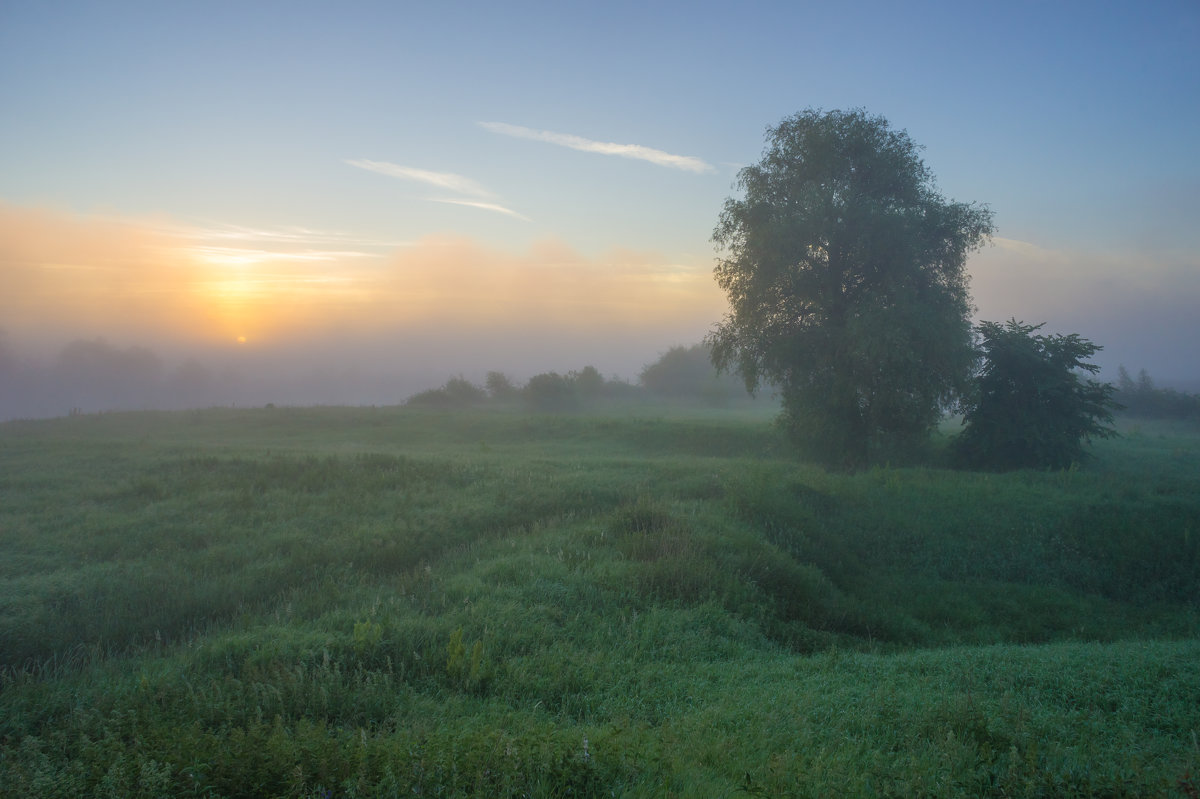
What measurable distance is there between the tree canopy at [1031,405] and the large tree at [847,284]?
74.7 inches

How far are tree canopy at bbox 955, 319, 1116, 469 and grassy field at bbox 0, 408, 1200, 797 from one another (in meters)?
3.34

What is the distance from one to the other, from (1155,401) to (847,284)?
35085 millimetres

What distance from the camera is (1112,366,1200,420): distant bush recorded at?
4028cm

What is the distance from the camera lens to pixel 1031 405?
2211 cm

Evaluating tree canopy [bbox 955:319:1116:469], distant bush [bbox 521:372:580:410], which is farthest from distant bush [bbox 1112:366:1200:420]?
distant bush [bbox 521:372:580:410]

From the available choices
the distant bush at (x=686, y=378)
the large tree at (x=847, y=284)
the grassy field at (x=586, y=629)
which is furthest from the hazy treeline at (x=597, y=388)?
the grassy field at (x=586, y=629)

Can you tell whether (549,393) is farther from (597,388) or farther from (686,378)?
(686,378)

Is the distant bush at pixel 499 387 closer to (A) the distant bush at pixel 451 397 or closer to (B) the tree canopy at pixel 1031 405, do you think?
(A) the distant bush at pixel 451 397

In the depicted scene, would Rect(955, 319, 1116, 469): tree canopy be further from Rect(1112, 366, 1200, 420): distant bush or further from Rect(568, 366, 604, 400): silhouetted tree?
Rect(568, 366, 604, 400): silhouetted tree

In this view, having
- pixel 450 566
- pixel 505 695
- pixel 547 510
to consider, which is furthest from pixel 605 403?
pixel 505 695

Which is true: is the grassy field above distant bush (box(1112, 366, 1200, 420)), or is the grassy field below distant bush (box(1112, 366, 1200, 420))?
below

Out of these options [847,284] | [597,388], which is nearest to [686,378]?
[597,388]

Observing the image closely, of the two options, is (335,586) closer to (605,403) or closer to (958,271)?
(958,271)

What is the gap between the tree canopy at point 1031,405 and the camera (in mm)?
21516
